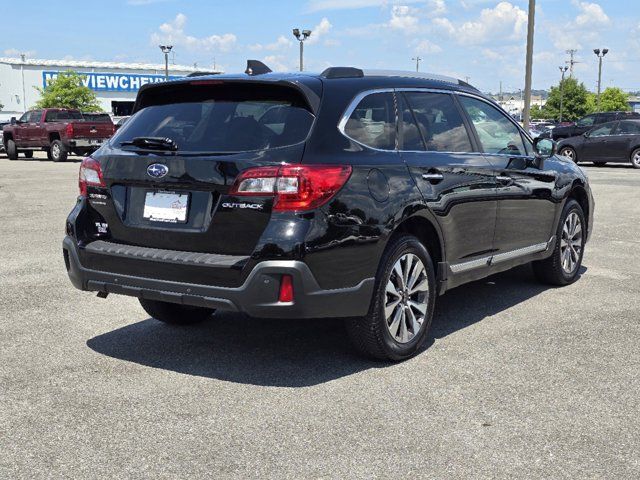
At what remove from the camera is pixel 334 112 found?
471 centimetres

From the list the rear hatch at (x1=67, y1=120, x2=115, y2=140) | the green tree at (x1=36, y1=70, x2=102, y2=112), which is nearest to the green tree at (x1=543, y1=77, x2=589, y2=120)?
the green tree at (x1=36, y1=70, x2=102, y2=112)

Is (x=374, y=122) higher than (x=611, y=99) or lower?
lower

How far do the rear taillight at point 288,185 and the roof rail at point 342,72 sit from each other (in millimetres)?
808

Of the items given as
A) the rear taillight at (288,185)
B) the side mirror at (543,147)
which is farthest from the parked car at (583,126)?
the rear taillight at (288,185)

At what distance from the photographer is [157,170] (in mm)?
4695

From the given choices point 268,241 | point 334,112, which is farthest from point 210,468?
Result: point 334,112

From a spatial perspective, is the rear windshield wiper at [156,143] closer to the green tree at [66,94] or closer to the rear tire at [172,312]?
the rear tire at [172,312]

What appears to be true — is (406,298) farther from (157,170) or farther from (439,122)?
(157,170)

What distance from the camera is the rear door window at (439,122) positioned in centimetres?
546

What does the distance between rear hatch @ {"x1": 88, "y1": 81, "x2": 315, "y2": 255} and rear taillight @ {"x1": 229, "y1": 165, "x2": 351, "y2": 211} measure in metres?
0.04

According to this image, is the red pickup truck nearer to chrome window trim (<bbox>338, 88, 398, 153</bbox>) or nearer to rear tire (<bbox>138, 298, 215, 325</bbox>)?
rear tire (<bbox>138, 298, 215, 325</bbox>)

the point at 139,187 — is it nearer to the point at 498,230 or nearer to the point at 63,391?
the point at 63,391

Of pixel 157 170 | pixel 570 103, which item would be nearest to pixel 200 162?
pixel 157 170

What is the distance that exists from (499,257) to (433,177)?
1221 mm
